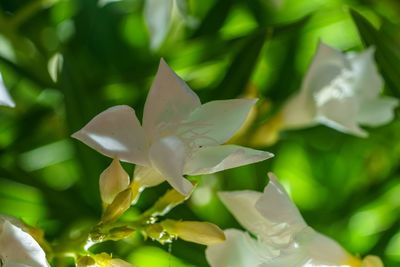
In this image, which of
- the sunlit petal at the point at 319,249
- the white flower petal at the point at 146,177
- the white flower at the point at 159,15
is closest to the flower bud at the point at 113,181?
the white flower petal at the point at 146,177

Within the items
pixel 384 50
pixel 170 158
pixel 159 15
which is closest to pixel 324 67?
pixel 384 50

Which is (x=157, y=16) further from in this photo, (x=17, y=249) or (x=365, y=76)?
(x=17, y=249)

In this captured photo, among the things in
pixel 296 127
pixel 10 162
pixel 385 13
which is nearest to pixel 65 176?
pixel 10 162

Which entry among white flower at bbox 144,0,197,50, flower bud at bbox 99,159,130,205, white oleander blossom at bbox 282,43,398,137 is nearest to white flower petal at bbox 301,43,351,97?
white oleander blossom at bbox 282,43,398,137

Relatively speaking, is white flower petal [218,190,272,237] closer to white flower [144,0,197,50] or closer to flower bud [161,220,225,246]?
flower bud [161,220,225,246]

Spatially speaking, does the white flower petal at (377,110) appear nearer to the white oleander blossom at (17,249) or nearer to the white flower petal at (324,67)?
the white flower petal at (324,67)

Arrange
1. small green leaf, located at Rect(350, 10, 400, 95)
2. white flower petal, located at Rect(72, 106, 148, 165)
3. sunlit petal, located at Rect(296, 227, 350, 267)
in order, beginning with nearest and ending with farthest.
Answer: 1. white flower petal, located at Rect(72, 106, 148, 165)
2. sunlit petal, located at Rect(296, 227, 350, 267)
3. small green leaf, located at Rect(350, 10, 400, 95)

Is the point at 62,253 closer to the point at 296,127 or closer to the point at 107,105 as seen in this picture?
the point at 107,105
